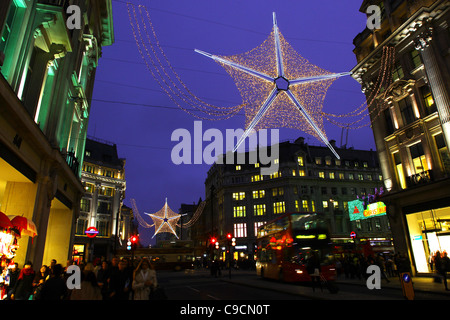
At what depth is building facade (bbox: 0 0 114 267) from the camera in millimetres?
10180

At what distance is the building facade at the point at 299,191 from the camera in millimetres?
57219

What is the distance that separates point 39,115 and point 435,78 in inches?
953

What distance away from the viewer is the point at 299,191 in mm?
57969

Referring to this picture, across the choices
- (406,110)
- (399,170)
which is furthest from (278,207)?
(406,110)

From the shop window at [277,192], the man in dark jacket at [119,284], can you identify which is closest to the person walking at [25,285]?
the man in dark jacket at [119,284]

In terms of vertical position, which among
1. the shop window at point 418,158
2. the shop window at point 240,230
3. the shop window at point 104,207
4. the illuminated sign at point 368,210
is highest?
the shop window at point 104,207

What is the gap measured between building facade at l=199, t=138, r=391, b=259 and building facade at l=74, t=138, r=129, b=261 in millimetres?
19104

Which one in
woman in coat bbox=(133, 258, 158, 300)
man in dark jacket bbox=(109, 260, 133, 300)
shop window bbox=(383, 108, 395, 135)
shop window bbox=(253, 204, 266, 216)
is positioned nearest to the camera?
woman in coat bbox=(133, 258, 158, 300)

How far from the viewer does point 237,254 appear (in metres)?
59.1

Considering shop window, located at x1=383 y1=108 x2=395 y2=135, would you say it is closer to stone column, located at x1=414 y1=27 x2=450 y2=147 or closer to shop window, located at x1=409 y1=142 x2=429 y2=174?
shop window, located at x1=409 y1=142 x2=429 y2=174

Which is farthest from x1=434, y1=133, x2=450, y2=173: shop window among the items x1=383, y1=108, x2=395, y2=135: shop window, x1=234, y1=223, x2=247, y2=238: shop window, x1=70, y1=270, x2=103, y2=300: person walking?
x1=234, y1=223, x2=247, y2=238: shop window

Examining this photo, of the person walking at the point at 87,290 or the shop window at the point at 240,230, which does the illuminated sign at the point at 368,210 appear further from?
the shop window at the point at 240,230

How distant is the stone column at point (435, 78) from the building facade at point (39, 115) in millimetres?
22097

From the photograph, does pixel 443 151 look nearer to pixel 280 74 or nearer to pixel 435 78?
pixel 435 78
